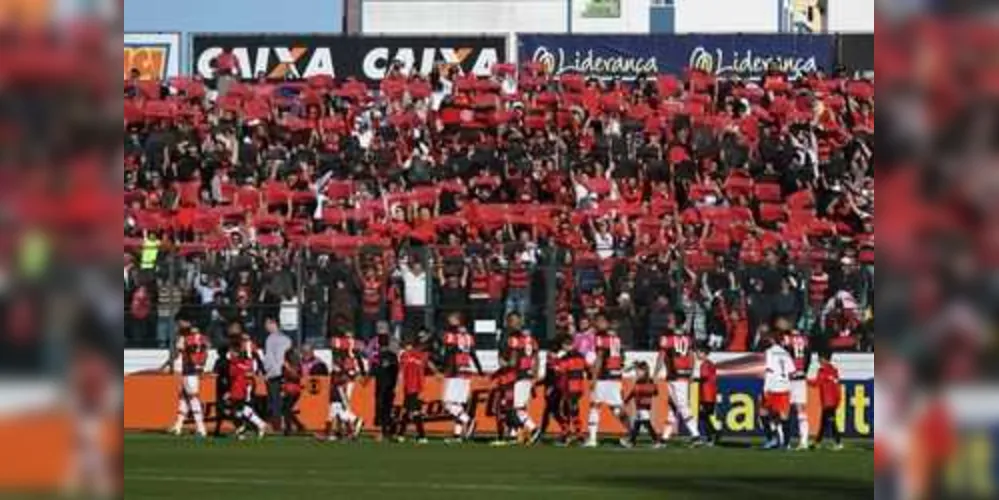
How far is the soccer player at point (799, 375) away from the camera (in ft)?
109

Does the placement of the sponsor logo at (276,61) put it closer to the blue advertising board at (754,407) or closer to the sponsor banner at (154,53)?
the sponsor banner at (154,53)

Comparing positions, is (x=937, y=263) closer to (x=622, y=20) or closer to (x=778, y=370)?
(x=778, y=370)

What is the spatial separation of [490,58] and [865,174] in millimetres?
14486

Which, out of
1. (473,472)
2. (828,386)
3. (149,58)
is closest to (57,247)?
(473,472)

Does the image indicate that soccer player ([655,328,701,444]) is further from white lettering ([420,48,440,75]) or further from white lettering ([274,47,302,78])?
white lettering ([274,47,302,78])

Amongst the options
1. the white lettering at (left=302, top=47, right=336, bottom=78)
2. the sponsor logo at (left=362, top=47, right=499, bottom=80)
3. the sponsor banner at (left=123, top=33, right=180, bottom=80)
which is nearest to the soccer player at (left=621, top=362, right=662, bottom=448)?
the sponsor logo at (left=362, top=47, right=499, bottom=80)

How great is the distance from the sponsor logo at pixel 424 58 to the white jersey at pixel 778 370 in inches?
796

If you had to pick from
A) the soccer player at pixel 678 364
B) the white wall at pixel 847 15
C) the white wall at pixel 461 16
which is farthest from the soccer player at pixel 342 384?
the white wall at pixel 847 15

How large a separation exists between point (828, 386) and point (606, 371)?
352 centimetres

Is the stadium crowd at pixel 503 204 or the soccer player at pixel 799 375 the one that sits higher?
the stadium crowd at pixel 503 204

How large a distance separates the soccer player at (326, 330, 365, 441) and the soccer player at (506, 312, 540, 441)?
272cm

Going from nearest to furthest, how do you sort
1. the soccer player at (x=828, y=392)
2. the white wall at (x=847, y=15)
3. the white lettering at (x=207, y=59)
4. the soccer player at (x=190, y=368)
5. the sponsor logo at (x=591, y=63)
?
the soccer player at (x=828, y=392), the soccer player at (x=190, y=368), the sponsor logo at (x=591, y=63), the white lettering at (x=207, y=59), the white wall at (x=847, y=15)

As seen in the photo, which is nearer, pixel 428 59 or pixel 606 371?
pixel 606 371

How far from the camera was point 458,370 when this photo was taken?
34.8 metres
